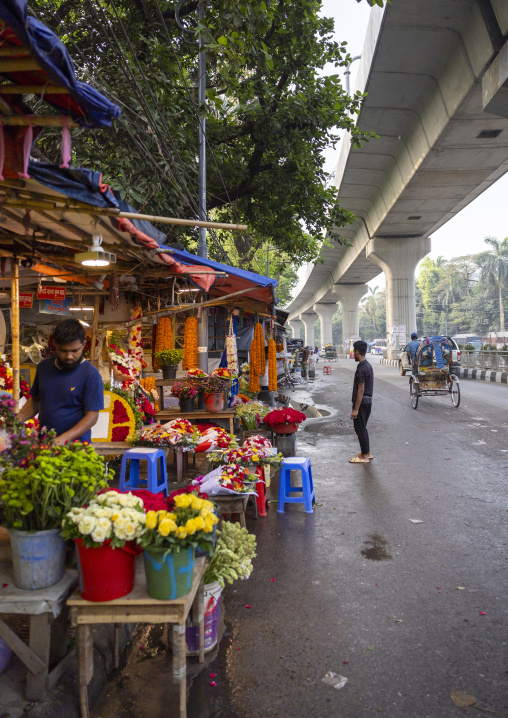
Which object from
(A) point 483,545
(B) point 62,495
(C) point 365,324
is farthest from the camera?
(C) point 365,324

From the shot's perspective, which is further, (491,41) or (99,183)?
(491,41)

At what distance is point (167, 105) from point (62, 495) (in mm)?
9916

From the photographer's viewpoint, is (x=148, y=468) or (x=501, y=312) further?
(x=501, y=312)

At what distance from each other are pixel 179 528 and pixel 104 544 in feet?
1.16

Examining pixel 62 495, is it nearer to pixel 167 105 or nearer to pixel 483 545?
pixel 483 545

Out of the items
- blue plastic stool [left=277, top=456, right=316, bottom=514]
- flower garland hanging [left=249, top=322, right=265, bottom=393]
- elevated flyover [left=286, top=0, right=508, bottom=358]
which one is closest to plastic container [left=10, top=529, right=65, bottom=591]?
blue plastic stool [left=277, top=456, right=316, bottom=514]

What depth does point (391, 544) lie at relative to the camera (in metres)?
4.56

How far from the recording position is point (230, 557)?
301 centimetres

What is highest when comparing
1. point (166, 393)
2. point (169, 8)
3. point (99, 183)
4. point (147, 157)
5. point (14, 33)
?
point (169, 8)

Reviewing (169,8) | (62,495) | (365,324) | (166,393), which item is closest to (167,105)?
(169,8)

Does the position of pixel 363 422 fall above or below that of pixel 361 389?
below

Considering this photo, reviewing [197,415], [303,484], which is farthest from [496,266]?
[303,484]

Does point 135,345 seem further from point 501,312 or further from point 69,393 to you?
point 501,312

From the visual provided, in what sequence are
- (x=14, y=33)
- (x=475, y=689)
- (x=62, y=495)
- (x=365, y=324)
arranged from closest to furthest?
(x=14, y=33) < (x=62, y=495) < (x=475, y=689) < (x=365, y=324)
